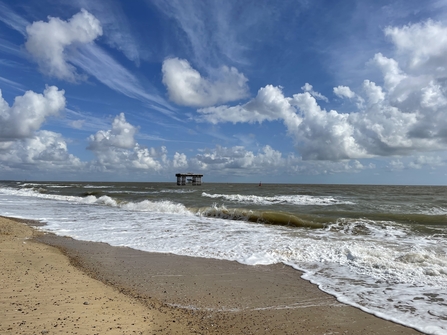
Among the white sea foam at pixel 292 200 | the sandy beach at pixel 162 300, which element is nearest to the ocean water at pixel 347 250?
the sandy beach at pixel 162 300

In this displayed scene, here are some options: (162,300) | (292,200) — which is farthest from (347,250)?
(292,200)

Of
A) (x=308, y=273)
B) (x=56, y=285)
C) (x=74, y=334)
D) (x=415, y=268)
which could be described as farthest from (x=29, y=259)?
(x=415, y=268)

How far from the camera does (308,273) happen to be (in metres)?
6.82

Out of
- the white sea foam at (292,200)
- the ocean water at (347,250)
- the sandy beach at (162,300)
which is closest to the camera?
the sandy beach at (162,300)

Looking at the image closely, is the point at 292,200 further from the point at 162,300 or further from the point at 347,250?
the point at 162,300

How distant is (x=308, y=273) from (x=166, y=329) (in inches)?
158

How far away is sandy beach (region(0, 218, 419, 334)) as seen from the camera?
387cm

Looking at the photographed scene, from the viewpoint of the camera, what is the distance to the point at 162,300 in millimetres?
4941

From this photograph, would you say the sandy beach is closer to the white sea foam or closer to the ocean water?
the ocean water

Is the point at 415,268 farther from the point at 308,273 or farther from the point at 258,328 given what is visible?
the point at 258,328

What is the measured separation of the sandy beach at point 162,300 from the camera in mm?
3873

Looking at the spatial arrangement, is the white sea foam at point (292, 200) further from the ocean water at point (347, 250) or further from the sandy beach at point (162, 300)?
the sandy beach at point (162, 300)

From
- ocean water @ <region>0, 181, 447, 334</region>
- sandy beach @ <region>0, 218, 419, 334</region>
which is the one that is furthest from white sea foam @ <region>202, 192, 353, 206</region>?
sandy beach @ <region>0, 218, 419, 334</region>

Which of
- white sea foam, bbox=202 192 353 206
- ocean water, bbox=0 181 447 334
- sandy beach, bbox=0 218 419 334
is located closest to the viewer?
sandy beach, bbox=0 218 419 334
